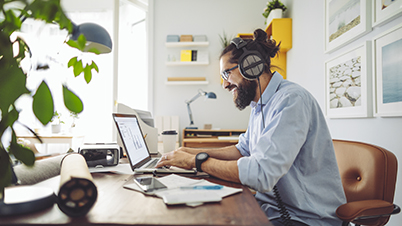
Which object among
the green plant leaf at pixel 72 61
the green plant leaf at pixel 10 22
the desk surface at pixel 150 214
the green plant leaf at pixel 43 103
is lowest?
the desk surface at pixel 150 214

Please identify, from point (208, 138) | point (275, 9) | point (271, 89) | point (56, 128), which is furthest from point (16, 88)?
point (56, 128)

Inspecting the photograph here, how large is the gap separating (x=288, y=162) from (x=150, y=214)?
50 centimetres

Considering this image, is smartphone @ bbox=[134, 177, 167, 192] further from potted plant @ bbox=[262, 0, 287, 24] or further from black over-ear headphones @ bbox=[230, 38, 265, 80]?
potted plant @ bbox=[262, 0, 287, 24]

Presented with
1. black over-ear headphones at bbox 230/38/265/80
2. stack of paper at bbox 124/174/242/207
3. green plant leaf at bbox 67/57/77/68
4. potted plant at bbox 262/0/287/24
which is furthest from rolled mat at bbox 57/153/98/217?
potted plant at bbox 262/0/287/24

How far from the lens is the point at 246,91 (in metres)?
1.33

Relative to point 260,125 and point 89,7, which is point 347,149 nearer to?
point 260,125

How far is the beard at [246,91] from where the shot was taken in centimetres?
131

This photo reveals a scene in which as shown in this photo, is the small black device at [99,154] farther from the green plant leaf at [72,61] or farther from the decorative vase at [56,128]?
the decorative vase at [56,128]

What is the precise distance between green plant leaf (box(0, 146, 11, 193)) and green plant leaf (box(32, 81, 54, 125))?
0.23ft

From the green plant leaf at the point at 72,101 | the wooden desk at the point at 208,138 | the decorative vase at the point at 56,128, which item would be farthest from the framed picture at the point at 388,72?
the decorative vase at the point at 56,128

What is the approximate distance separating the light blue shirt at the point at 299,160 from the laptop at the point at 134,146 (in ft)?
1.09

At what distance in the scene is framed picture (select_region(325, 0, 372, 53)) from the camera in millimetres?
1681

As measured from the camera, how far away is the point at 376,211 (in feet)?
3.01

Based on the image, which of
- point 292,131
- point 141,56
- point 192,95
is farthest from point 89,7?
point 292,131
